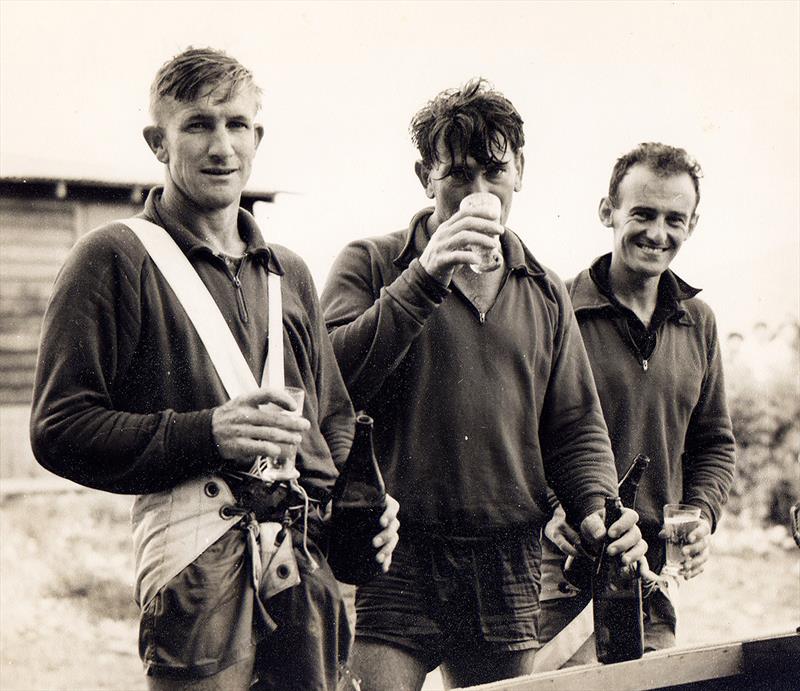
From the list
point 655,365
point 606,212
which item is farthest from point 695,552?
point 606,212

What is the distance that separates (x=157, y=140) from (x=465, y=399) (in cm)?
112

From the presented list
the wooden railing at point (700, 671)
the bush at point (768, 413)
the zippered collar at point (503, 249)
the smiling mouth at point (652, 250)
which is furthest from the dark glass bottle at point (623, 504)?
the bush at point (768, 413)

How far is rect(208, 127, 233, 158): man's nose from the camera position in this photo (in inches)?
96.6

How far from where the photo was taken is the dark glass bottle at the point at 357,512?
248cm

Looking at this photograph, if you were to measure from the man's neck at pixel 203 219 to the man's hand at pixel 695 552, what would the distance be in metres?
1.89

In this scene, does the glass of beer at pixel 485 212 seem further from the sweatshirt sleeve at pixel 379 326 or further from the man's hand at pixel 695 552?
the man's hand at pixel 695 552

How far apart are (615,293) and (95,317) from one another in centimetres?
216

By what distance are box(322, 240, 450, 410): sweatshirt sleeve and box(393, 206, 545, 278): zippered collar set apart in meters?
0.21

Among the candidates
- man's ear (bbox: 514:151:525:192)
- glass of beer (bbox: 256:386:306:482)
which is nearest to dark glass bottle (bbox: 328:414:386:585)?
glass of beer (bbox: 256:386:306:482)

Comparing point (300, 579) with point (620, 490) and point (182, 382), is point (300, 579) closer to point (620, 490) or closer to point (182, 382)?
point (182, 382)

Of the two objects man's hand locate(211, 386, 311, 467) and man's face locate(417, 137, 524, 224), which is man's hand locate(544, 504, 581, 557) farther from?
man's hand locate(211, 386, 311, 467)

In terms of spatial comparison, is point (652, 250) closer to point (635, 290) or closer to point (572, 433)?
point (635, 290)

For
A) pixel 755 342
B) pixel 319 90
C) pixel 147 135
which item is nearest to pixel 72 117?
pixel 319 90

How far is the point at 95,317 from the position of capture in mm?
2186
